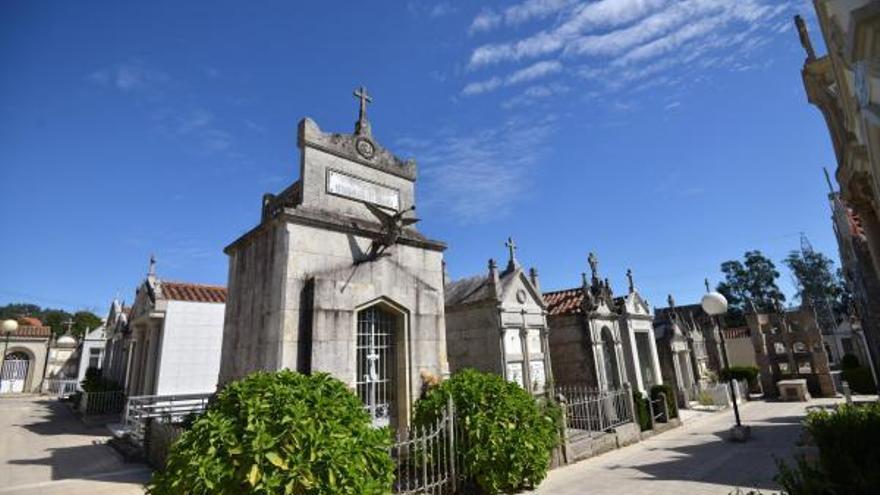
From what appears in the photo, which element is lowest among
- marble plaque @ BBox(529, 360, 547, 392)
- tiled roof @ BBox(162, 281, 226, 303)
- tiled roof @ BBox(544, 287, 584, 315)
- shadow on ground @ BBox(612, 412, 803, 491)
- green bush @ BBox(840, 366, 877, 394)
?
shadow on ground @ BBox(612, 412, 803, 491)

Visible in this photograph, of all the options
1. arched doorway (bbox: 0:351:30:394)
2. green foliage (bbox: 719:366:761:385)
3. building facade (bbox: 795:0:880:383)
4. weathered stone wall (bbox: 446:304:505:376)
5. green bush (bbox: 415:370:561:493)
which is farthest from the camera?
arched doorway (bbox: 0:351:30:394)

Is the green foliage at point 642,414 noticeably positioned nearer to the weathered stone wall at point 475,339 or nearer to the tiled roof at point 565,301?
the tiled roof at point 565,301

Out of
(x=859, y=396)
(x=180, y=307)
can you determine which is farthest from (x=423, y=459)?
(x=859, y=396)

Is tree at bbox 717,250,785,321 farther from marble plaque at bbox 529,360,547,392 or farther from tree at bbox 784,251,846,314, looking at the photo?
marble plaque at bbox 529,360,547,392

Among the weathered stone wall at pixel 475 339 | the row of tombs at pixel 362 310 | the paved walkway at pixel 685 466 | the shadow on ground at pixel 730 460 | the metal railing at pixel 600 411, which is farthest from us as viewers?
the weathered stone wall at pixel 475 339

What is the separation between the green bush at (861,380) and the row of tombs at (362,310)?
16.5m

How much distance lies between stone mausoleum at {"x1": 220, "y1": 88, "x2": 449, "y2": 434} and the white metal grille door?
22 millimetres

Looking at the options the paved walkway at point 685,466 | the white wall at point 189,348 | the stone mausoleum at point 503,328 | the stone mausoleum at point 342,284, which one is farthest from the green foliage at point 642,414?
the white wall at point 189,348

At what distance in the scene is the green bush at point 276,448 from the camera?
4.51m

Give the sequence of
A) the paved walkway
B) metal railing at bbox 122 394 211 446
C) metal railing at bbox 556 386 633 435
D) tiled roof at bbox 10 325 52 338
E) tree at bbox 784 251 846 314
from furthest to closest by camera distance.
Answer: tree at bbox 784 251 846 314 < tiled roof at bbox 10 325 52 338 < metal railing at bbox 556 386 633 435 < metal railing at bbox 122 394 211 446 < the paved walkway

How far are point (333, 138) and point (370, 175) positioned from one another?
128 cm

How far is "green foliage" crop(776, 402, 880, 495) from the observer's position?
3.78 metres

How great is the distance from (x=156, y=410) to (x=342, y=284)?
11186 mm

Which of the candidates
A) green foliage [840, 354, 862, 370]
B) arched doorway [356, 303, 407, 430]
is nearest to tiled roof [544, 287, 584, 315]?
arched doorway [356, 303, 407, 430]
